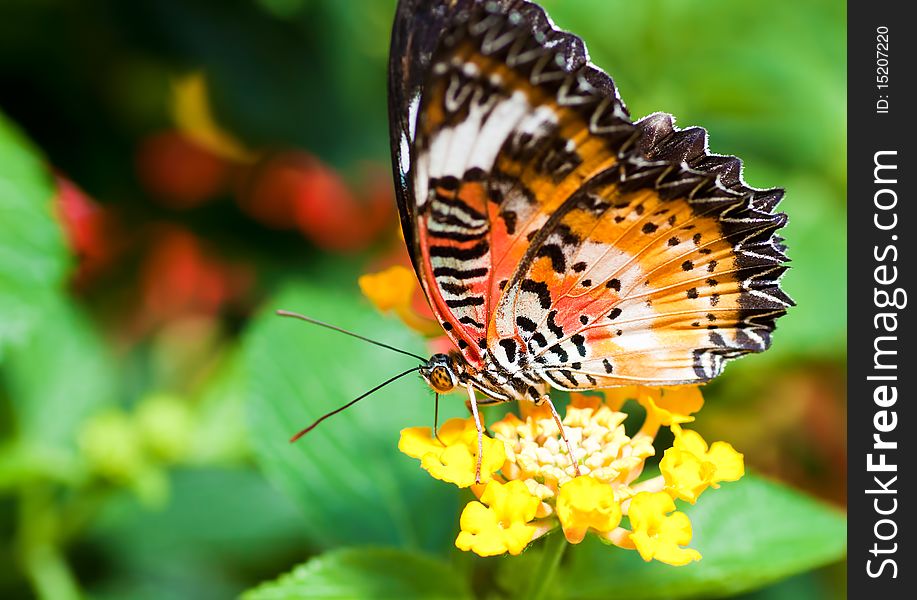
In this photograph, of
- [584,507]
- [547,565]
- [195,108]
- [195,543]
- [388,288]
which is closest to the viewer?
[584,507]

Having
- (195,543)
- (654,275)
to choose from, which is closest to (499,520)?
(654,275)

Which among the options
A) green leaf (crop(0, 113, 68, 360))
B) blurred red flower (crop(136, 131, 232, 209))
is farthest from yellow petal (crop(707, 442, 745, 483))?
blurred red flower (crop(136, 131, 232, 209))

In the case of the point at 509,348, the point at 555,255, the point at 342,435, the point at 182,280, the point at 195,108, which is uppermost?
the point at 195,108

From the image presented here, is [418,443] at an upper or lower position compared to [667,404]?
lower

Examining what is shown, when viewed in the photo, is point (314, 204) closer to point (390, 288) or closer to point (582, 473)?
point (390, 288)

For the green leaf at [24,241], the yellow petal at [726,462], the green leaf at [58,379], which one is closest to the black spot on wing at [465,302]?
the yellow petal at [726,462]

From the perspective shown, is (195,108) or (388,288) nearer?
(388,288)
